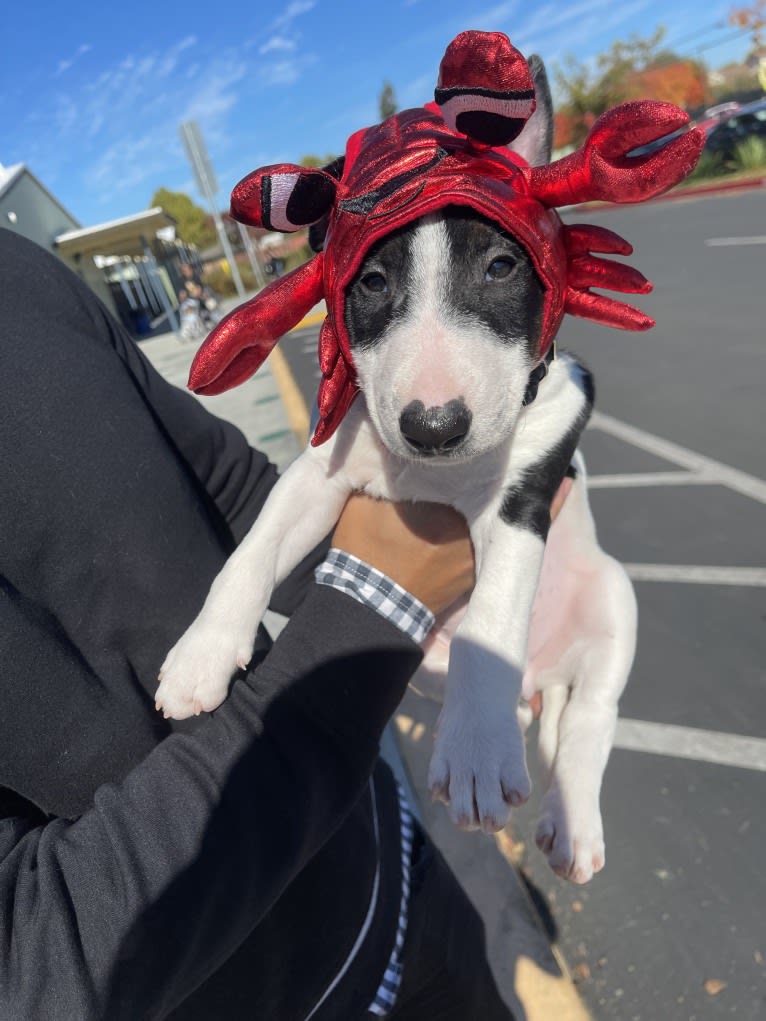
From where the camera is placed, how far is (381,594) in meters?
1.53

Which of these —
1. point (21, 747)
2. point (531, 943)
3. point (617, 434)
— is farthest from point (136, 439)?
point (617, 434)

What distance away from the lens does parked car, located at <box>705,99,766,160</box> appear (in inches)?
1003

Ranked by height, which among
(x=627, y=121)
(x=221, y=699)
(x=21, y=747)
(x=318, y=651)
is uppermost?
(x=627, y=121)

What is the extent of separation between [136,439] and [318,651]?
605 mm

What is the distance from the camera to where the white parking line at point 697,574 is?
155 inches

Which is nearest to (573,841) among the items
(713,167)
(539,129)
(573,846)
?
(573,846)

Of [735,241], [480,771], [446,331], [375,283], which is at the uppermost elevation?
[375,283]

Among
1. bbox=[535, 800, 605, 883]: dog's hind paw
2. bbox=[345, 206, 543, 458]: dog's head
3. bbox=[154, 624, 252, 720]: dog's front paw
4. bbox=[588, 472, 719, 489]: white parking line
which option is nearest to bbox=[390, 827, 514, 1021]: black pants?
bbox=[535, 800, 605, 883]: dog's hind paw

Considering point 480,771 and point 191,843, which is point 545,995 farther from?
point 191,843

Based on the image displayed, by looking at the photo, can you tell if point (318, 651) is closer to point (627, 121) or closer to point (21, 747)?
point (21, 747)

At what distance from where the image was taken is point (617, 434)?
6434 mm

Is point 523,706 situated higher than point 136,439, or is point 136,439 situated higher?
point 136,439

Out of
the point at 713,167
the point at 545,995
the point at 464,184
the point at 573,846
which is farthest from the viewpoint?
the point at 713,167

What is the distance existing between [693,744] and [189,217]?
231 feet
